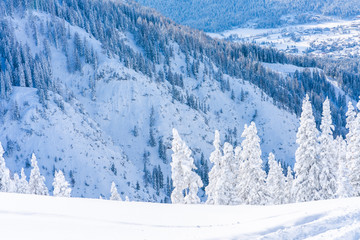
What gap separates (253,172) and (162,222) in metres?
19.5

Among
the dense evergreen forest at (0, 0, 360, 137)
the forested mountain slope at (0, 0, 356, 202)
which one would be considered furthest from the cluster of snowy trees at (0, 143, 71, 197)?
the dense evergreen forest at (0, 0, 360, 137)

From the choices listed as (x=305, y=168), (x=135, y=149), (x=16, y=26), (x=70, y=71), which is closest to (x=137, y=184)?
(x=135, y=149)

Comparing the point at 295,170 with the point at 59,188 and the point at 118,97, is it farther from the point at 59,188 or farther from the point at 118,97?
the point at 118,97

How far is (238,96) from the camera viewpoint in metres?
130

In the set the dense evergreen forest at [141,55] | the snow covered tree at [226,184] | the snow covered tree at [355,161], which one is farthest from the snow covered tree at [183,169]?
the dense evergreen forest at [141,55]

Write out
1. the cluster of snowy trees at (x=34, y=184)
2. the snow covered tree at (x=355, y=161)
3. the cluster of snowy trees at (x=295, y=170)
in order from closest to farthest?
the cluster of snowy trees at (x=295, y=170)
the snow covered tree at (x=355, y=161)
the cluster of snowy trees at (x=34, y=184)

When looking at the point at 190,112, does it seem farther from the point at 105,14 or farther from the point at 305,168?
the point at 305,168

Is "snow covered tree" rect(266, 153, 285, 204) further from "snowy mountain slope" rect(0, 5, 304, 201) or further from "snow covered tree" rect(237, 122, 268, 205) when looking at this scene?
"snowy mountain slope" rect(0, 5, 304, 201)

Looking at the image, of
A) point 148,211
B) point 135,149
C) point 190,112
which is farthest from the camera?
point 190,112

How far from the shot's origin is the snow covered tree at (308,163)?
27656 millimetres

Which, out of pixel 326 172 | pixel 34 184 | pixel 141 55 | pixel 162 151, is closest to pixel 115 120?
pixel 162 151

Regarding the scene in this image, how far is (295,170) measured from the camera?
28.0m

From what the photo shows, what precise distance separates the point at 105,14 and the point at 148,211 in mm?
132711

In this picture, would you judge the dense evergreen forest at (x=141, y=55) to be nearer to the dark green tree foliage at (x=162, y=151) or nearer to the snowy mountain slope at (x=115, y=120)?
the snowy mountain slope at (x=115, y=120)
